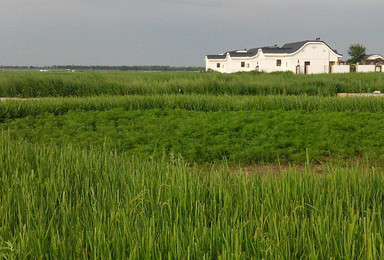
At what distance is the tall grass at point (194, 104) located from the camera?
1377 centimetres

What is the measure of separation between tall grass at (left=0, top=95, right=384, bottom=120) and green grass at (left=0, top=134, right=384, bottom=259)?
900 cm

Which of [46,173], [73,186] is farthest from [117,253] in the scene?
[46,173]

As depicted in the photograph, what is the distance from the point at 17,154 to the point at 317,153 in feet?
20.9

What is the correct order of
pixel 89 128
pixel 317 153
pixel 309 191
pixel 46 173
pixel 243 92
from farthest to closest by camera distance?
1. pixel 243 92
2. pixel 89 128
3. pixel 317 153
4. pixel 46 173
5. pixel 309 191

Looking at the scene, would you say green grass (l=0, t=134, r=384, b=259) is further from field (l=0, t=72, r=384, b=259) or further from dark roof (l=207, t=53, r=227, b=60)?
dark roof (l=207, t=53, r=227, b=60)

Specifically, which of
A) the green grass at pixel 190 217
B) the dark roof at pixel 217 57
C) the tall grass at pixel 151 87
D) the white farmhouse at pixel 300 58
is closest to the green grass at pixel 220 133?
the green grass at pixel 190 217

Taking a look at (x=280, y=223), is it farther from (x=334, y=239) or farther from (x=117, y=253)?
(x=117, y=253)

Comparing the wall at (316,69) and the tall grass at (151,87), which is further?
the wall at (316,69)

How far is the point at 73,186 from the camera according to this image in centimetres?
457

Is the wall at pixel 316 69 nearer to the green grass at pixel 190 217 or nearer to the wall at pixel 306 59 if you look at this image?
the wall at pixel 306 59

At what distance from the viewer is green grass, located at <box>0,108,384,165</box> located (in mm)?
9609

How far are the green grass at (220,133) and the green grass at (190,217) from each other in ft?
14.7

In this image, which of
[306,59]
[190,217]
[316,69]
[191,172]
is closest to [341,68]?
[316,69]

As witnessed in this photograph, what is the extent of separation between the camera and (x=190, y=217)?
130 inches
